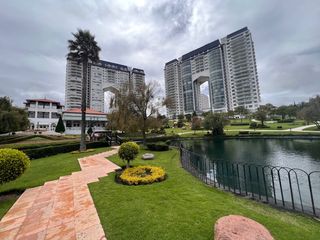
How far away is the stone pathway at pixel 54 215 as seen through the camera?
373 centimetres

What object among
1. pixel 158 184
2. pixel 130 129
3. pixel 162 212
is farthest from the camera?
pixel 130 129

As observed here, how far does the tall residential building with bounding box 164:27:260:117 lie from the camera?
97.4 m

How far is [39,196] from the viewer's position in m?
6.14

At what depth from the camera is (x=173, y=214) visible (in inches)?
171

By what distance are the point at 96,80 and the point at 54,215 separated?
115790 millimetres

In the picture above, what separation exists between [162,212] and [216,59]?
12019cm

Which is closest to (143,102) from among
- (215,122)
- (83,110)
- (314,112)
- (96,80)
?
(83,110)

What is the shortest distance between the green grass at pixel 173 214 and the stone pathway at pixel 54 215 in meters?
0.30


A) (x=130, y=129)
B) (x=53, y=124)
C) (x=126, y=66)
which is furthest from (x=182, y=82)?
(x=130, y=129)

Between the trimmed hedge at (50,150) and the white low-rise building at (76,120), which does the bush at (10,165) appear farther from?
the white low-rise building at (76,120)

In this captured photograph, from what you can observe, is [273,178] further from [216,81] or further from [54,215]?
[216,81]

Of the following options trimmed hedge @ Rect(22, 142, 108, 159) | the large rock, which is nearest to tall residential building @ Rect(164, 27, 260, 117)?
trimmed hedge @ Rect(22, 142, 108, 159)

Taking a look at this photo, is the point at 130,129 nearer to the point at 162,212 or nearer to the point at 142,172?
the point at 142,172

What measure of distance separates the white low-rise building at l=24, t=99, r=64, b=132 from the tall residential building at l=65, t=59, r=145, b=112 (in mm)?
37120
